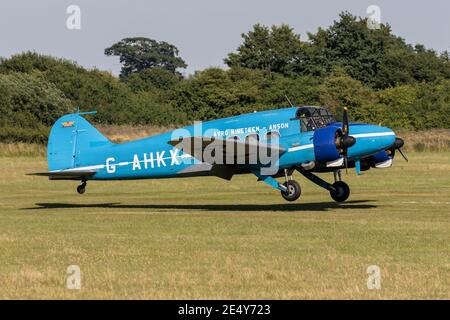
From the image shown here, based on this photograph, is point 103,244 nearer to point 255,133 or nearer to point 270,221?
point 270,221

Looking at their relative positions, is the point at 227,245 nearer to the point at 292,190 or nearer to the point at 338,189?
the point at 292,190

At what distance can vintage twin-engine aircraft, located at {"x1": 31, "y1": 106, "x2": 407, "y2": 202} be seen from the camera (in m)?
22.3

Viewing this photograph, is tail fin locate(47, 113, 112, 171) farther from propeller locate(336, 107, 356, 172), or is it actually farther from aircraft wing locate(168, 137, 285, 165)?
propeller locate(336, 107, 356, 172)

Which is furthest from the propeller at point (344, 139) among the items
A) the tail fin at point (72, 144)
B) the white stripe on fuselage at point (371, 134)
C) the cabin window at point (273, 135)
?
the tail fin at point (72, 144)

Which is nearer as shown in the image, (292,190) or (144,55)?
(292,190)

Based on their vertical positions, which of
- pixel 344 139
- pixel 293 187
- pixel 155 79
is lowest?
pixel 293 187

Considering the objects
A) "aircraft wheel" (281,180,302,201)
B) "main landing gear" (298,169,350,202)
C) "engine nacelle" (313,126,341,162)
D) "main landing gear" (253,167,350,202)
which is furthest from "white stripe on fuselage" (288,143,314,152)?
"main landing gear" (298,169,350,202)

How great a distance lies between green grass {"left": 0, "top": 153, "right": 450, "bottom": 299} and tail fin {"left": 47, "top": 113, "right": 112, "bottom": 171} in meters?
1.21

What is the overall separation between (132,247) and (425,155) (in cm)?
3430

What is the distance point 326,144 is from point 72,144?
Result: 7476 millimetres

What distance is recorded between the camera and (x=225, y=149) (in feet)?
74.6

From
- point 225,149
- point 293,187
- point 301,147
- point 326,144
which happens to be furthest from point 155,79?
point 326,144

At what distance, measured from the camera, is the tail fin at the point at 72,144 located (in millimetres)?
25750
